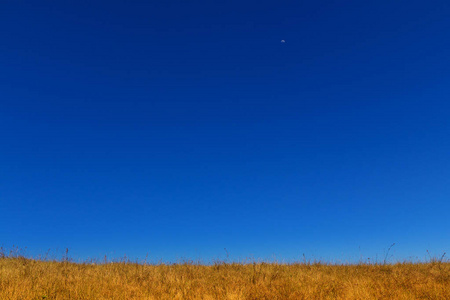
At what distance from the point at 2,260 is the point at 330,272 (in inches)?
671

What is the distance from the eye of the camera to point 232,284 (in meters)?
11.8

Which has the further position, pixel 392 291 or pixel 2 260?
pixel 2 260

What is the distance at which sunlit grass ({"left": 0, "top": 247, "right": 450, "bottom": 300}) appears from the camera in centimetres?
1032

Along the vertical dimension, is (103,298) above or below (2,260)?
below

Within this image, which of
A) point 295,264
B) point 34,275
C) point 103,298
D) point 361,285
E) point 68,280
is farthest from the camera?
point 295,264

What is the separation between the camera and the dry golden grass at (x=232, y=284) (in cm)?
1030

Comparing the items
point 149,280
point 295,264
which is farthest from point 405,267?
point 149,280

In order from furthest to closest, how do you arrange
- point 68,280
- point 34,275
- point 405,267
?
point 405,267 → point 34,275 → point 68,280

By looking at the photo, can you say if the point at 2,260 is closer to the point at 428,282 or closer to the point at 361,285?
the point at 361,285

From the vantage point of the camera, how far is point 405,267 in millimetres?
16156

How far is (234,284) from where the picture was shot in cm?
1183

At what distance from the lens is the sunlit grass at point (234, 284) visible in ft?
33.9

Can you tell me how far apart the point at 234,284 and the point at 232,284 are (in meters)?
0.07

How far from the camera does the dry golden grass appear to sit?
1030 cm
